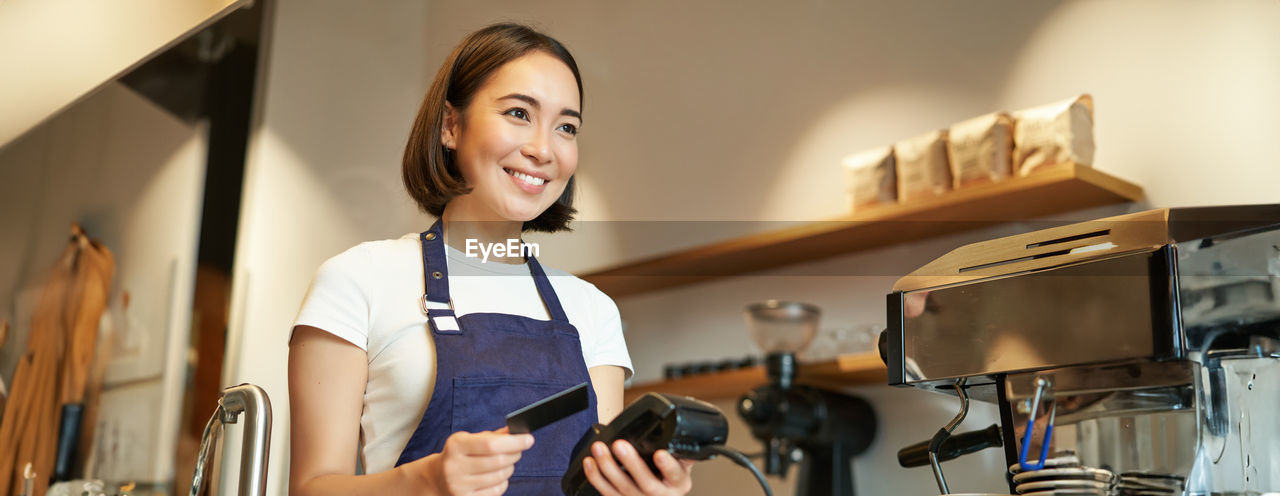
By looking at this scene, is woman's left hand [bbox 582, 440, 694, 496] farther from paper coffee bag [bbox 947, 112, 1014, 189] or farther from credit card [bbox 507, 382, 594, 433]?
paper coffee bag [bbox 947, 112, 1014, 189]

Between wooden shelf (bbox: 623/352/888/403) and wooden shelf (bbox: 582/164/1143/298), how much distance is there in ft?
1.09

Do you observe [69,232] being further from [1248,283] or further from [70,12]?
[1248,283]

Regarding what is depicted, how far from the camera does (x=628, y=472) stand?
3.12 feet

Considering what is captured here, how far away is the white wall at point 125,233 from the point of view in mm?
3068

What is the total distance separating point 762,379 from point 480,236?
1.65 metres


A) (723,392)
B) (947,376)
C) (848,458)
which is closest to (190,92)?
(723,392)

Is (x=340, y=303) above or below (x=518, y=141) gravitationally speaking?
below

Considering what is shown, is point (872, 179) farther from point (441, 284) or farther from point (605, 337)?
point (441, 284)

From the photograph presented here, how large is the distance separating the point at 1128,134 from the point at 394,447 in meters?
1.98

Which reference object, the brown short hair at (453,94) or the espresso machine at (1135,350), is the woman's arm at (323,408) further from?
the espresso machine at (1135,350)

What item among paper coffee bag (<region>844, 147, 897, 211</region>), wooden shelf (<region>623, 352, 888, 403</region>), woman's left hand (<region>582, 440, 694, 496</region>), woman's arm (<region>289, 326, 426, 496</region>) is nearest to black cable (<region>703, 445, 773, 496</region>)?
woman's left hand (<region>582, 440, 694, 496</region>)

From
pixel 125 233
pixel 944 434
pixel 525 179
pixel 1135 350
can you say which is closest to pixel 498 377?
pixel 525 179

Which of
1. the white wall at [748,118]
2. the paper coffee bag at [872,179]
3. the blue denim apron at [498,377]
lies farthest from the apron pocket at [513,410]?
the paper coffee bag at [872,179]

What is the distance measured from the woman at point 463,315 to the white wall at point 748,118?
3.87ft
